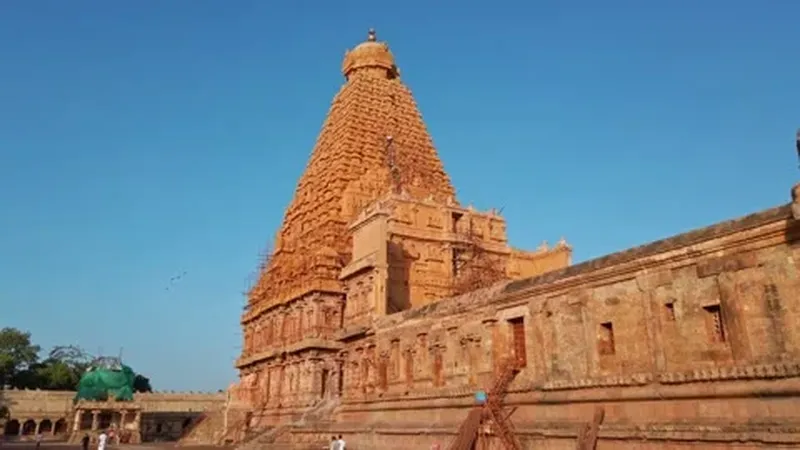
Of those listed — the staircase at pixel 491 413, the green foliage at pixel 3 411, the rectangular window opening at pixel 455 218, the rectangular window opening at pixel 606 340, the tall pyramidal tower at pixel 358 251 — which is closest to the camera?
the rectangular window opening at pixel 606 340

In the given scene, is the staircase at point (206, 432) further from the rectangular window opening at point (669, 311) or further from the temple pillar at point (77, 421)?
the rectangular window opening at point (669, 311)

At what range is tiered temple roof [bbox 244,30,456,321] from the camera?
39750mm

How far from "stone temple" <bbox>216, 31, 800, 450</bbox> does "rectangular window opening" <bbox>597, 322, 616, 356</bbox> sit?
35 millimetres

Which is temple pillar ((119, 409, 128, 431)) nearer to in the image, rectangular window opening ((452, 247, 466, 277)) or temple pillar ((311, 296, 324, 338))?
temple pillar ((311, 296, 324, 338))

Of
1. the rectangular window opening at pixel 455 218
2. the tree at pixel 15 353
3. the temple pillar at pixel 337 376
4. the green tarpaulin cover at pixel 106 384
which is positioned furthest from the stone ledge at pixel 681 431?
the tree at pixel 15 353

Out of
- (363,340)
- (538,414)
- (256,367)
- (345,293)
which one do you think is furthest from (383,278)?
(256,367)

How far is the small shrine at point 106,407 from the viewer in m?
55.0

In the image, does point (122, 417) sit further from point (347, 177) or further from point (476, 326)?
point (476, 326)

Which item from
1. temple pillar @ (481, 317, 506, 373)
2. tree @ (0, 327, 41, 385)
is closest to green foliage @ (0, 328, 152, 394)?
tree @ (0, 327, 41, 385)

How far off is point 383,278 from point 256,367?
695 inches

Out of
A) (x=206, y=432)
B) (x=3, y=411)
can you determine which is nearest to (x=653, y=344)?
(x=206, y=432)

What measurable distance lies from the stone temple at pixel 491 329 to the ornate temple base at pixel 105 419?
17.2 metres

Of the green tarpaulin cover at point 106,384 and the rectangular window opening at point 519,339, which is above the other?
the green tarpaulin cover at point 106,384

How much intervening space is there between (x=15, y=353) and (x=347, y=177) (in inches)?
2605
